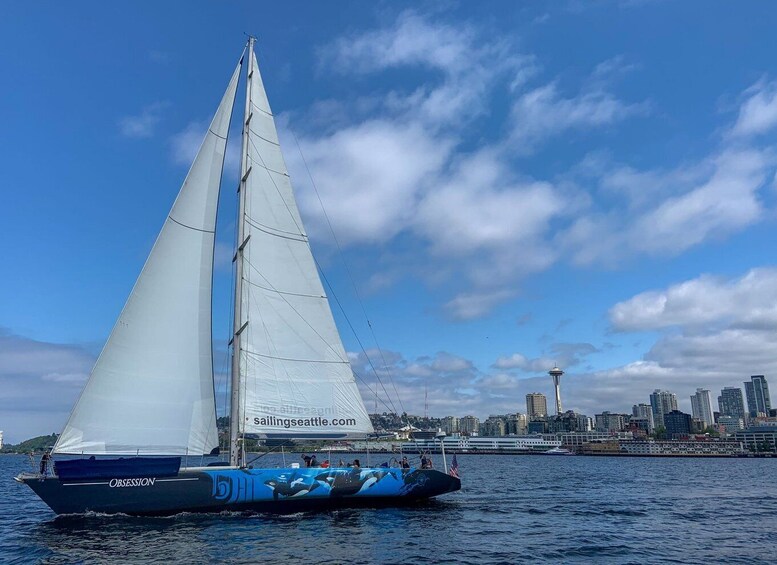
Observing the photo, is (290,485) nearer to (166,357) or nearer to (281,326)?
(281,326)

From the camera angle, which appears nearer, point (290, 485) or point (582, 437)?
point (290, 485)

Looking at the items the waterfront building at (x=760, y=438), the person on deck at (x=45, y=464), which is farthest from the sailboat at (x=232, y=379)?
the waterfront building at (x=760, y=438)

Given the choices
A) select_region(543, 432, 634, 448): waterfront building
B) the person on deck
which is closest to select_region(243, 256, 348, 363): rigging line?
the person on deck

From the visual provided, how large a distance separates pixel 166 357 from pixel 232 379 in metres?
2.79

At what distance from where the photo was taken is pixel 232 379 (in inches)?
928

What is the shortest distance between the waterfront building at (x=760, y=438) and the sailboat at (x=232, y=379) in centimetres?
16688

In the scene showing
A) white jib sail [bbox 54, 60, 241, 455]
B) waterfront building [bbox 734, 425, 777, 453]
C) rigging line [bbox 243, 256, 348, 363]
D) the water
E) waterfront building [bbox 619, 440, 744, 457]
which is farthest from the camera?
waterfront building [bbox 734, 425, 777, 453]

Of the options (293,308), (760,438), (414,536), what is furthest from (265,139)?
(760,438)

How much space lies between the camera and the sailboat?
20.9 meters

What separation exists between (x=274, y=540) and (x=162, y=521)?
490cm

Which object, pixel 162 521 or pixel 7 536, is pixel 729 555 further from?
pixel 7 536

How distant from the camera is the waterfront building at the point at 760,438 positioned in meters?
156

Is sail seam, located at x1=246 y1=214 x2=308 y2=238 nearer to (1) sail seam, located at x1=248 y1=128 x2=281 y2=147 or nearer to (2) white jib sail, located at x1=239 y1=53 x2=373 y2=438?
(2) white jib sail, located at x1=239 y1=53 x2=373 y2=438

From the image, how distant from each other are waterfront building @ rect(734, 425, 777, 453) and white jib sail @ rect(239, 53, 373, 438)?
168m
